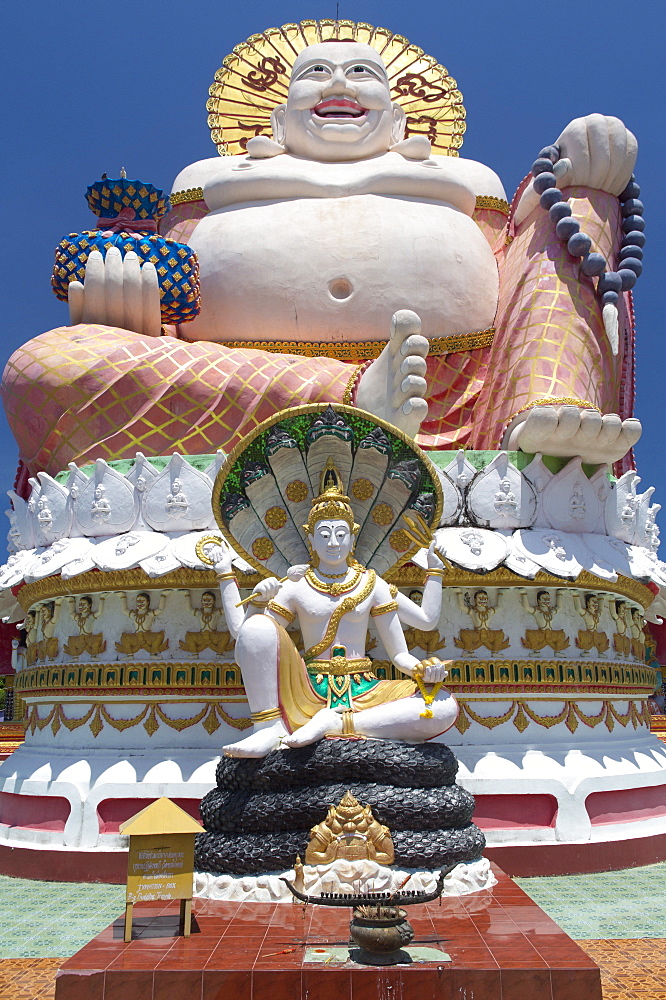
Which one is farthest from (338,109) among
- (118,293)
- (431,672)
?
(431,672)

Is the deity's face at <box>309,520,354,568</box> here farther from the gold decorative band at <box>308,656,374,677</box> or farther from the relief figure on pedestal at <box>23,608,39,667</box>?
the relief figure on pedestal at <box>23,608,39,667</box>

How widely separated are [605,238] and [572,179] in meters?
0.62

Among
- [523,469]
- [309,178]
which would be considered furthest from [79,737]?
[309,178]

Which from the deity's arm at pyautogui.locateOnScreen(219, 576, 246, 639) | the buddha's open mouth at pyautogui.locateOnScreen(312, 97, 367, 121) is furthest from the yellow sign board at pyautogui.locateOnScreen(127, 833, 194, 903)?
the buddha's open mouth at pyautogui.locateOnScreen(312, 97, 367, 121)

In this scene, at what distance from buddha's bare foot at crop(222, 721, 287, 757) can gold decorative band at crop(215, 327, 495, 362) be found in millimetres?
4442

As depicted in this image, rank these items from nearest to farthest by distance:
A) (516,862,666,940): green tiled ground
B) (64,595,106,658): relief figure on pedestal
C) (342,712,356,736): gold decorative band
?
(516,862,666,940): green tiled ground, (342,712,356,736): gold decorative band, (64,595,106,658): relief figure on pedestal

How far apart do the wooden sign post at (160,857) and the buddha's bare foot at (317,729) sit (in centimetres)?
103

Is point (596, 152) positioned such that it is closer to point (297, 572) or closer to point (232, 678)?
point (297, 572)

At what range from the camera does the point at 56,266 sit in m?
8.57

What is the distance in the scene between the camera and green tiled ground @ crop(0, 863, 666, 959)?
4.93m

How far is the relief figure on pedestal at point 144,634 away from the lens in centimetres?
691

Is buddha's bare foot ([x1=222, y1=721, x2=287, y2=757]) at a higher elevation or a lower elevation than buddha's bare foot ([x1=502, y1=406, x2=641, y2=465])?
lower

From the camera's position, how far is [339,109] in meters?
10.2

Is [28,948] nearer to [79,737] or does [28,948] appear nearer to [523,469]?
[79,737]
